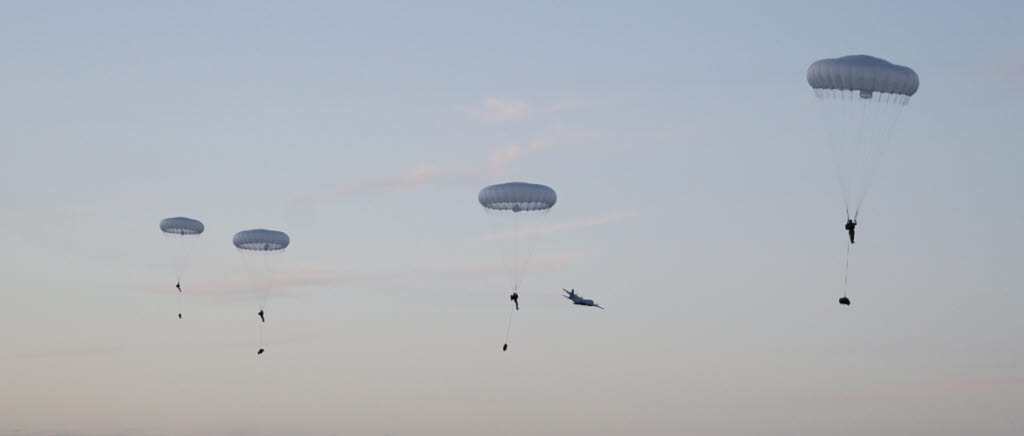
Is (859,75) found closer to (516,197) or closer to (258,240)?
(516,197)

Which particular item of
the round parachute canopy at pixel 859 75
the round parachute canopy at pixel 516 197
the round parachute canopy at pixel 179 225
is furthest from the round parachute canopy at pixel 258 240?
the round parachute canopy at pixel 859 75

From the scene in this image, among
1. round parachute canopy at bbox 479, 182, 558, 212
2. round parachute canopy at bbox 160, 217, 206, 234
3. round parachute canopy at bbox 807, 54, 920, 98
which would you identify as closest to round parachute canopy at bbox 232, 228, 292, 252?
round parachute canopy at bbox 160, 217, 206, 234

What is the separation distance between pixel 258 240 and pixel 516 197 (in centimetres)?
2889

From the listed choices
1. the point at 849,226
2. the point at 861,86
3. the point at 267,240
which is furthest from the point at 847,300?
the point at 267,240

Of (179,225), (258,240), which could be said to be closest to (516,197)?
(258,240)

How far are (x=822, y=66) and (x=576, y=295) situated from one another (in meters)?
30.3

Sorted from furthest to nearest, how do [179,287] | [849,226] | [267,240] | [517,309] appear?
[179,287], [267,240], [517,309], [849,226]

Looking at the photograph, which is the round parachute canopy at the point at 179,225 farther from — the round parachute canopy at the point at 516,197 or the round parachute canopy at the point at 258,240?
the round parachute canopy at the point at 516,197

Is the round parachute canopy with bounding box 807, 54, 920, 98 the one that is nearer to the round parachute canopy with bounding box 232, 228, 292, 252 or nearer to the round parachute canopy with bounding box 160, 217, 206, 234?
the round parachute canopy with bounding box 232, 228, 292, 252

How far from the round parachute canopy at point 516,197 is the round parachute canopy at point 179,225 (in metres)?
35.1

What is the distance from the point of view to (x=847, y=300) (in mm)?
107438

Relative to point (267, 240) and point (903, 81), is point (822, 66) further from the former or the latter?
point (267, 240)

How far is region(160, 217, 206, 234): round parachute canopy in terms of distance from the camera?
14962 centimetres

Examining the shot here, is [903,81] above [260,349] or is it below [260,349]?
above
